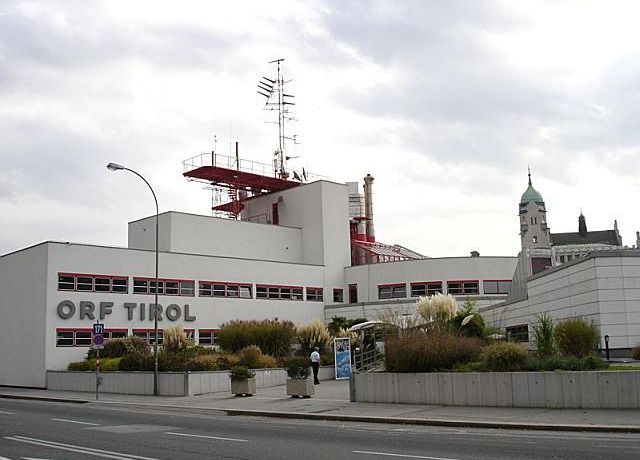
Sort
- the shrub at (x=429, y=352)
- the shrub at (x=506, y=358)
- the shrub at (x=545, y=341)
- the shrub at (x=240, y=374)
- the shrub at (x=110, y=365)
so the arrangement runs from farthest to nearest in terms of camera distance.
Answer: the shrub at (x=110, y=365), the shrub at (x=240, y=374), the shrub at (x=429, y=352), the shrub at (x=545, y=341), the shrub at (x=506, y=358)

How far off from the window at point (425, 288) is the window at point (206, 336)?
16901 mm

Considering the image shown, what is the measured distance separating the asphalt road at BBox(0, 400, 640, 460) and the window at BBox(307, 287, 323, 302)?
37.3 metres

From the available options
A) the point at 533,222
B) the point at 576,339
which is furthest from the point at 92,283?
the point at 533,222

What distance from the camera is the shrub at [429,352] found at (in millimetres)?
22469

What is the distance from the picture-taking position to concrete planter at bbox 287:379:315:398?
26594 mm

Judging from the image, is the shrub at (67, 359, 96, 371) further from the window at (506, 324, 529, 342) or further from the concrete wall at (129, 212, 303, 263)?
the window at (506, 324, 529, 342)

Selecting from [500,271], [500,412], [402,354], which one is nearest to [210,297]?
[500,271]

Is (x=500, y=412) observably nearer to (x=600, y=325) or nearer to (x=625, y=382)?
(x=625, y=382)

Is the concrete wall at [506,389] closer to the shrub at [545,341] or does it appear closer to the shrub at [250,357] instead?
the shrub at [545,341]

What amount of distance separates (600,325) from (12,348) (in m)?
35.0

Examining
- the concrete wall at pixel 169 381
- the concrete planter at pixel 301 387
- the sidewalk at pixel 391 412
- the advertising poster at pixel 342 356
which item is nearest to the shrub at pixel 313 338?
the concrete wall at pixel 169 381

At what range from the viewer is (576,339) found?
22.0 metres

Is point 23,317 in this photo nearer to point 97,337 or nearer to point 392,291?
point 97,337

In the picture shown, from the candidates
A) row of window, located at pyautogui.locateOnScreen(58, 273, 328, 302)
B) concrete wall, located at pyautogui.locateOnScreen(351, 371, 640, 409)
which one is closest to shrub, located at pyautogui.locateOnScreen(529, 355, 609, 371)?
concrete wall, located at pyautogui.locateOnScreen(351, 371, 640, 409)
